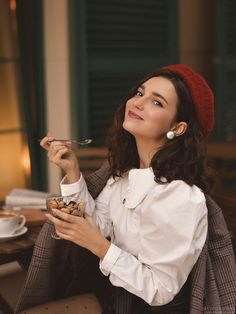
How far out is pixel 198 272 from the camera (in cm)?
163

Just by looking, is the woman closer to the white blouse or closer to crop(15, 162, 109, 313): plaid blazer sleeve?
the white blouse

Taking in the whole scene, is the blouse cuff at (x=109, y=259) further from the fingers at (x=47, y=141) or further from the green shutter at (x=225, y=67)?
the green shutter at (x=225, y=67)

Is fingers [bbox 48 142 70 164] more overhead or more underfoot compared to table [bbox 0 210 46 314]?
more overhead

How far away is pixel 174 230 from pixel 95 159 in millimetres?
1700

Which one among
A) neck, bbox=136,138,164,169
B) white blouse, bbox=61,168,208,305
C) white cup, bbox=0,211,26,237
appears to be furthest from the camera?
white cup, bbox=0,211,26,237

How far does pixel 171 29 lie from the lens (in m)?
3.46

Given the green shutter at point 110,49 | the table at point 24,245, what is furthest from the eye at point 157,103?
the green shutter at point 110,49

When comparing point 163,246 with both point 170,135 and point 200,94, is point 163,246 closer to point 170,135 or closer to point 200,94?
point 170,135

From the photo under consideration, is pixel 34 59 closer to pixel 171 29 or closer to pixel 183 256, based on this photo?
pixel 171 29

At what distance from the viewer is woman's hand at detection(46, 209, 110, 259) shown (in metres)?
1.57

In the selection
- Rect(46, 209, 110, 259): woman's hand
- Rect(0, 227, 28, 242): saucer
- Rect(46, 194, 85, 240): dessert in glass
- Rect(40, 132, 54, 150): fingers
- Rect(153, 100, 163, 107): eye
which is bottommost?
Rect(0, 227, 28, 242): saucer

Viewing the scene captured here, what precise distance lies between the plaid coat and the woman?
8cm

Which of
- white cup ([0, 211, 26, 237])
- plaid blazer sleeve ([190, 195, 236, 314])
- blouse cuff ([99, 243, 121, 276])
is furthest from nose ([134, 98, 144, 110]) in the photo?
white cup ([0, 211, 26, 237])

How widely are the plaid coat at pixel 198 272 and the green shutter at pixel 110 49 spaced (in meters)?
1.34
